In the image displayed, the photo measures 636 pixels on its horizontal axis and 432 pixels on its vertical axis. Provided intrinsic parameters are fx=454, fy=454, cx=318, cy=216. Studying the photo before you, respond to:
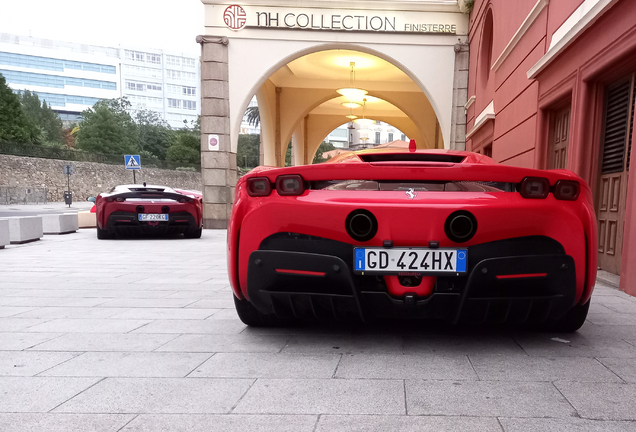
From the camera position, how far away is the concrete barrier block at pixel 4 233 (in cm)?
712

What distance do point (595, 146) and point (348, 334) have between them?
377 centimetres

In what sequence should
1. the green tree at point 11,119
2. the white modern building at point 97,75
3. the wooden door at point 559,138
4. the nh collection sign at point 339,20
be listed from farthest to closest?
the white modern building at point 97,75 < the green tree at point 11,119 < the nh collection sign at point 339,20 < the wooden door at point 559,138

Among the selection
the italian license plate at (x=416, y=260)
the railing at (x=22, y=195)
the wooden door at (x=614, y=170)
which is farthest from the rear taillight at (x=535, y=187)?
the railing at (x=22, y=195)

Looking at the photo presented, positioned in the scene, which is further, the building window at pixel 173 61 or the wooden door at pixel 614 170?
the building window at pixel 173 61

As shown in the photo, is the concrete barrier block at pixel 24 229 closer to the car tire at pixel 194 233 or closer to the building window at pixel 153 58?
the car tire at pixel 194 233

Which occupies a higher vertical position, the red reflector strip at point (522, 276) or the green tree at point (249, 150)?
the green tree at point (249, 150)

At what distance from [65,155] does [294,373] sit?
135 ft

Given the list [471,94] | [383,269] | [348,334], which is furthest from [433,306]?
[471,94]

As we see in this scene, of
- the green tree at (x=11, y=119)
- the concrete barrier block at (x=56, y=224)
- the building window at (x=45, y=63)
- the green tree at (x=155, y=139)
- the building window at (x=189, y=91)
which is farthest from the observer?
the building window at (x=189, y=91)

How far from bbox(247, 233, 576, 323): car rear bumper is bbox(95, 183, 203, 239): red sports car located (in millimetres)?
6421

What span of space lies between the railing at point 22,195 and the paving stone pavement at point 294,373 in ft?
107

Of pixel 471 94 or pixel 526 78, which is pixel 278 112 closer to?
pixel 471 94

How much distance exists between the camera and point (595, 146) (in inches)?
188

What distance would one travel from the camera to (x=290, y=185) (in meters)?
2.26
